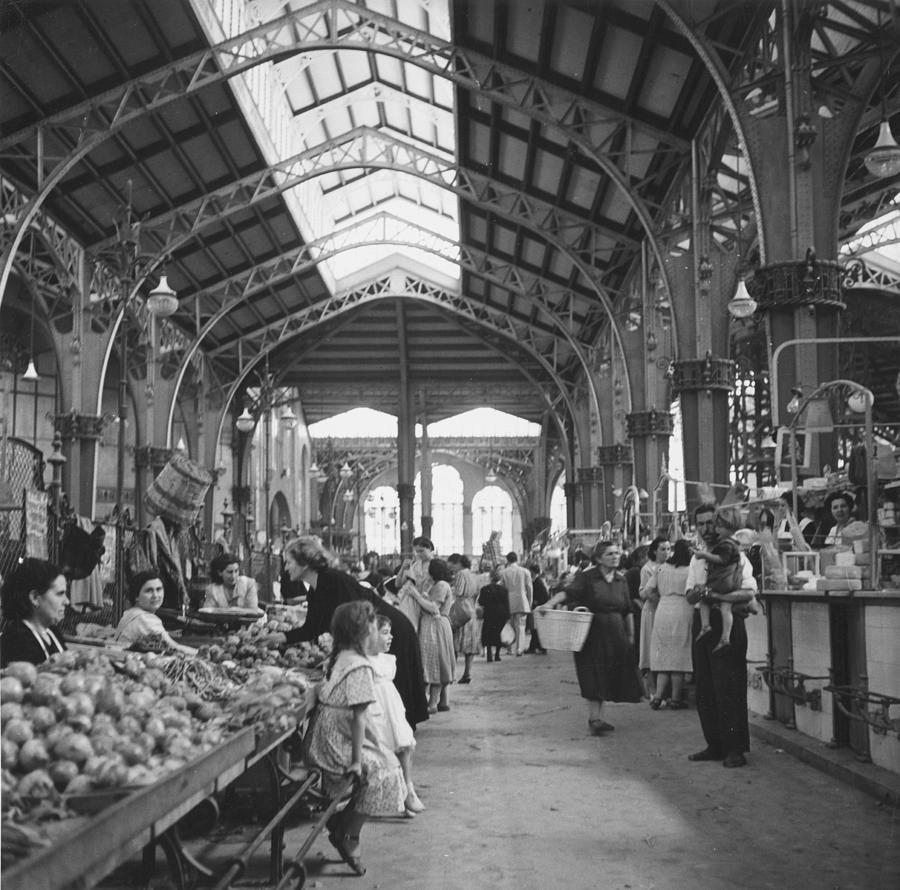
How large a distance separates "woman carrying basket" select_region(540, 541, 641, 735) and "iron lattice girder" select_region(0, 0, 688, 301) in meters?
9.77

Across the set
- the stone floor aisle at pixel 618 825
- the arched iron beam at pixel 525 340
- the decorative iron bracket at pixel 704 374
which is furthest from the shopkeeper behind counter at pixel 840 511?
the arched iron beam at pixel 525 340

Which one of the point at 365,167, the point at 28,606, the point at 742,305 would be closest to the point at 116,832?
the point at 28,606

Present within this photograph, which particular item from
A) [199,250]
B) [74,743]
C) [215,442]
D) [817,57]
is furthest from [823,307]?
[215,442]

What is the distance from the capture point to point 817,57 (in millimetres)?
14008

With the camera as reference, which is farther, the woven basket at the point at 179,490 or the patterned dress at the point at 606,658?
the woven basket at the point at 179,490

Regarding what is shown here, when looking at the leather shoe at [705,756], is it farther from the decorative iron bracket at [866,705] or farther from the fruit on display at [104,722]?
the fruit on display at [104,722]

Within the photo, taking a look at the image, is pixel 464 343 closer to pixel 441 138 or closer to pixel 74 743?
pixel 441 138

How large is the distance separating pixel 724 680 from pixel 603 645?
160 cm

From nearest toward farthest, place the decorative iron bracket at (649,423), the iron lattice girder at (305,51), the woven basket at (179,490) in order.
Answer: the woven basket at (179,490), the iron lattice girder at (305,51), the decorative iron bracket at (649,423)

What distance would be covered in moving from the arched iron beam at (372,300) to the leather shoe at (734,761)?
946 inches

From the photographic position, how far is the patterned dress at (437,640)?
10.0m

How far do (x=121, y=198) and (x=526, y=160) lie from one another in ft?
24.4

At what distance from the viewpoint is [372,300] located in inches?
1259

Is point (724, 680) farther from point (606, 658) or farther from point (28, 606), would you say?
point (28, 606)
